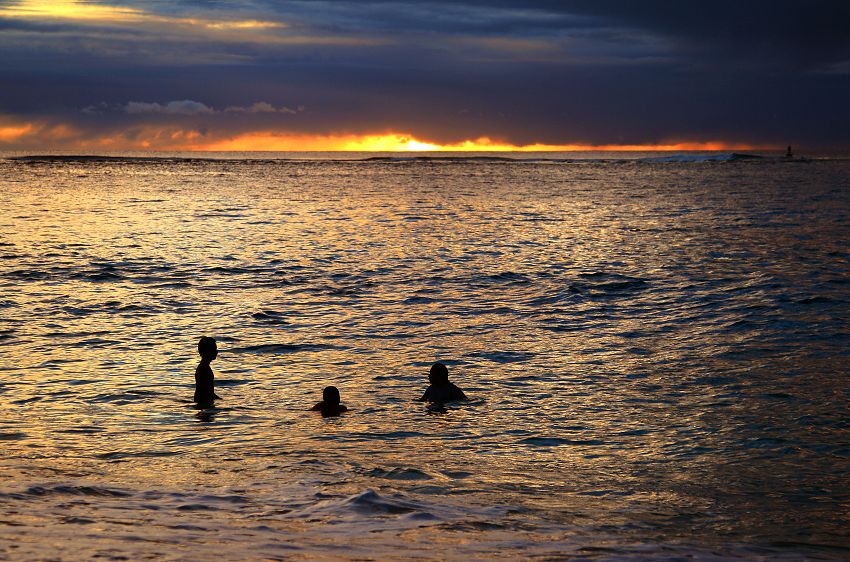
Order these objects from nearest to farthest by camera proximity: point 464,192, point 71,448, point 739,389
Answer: point 71,448
point 739,389
point 464,192

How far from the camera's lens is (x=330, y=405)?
15203 millimetres

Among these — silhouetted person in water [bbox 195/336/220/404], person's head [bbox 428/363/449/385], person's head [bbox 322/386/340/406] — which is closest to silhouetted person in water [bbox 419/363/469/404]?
person's head [bbox 428/363/449/385]

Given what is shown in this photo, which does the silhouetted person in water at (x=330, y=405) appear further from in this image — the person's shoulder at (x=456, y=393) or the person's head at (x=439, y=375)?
the person's shoulder at (x=456, y=393)

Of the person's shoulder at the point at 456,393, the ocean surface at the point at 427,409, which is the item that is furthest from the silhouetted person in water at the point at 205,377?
the person's shoulder at the point at 456,393

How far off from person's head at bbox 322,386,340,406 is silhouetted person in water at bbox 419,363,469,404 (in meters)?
1.88

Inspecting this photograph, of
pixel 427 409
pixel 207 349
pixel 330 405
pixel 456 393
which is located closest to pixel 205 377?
pixel 207 349

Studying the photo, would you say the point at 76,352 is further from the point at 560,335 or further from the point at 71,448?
the point at 560,335

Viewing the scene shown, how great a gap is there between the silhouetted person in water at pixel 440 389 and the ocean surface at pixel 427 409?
252mm

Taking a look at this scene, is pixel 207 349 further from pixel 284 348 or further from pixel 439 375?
pixel 284 348

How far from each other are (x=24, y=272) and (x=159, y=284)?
603 cm

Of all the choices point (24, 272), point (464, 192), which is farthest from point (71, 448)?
point (464, 192)

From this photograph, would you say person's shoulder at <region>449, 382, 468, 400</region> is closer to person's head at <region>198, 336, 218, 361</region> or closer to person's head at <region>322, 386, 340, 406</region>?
person's head at <region>322, 386, 340, 406</region>

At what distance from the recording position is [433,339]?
22.8 m

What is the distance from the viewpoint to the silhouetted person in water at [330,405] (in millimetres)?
15000
